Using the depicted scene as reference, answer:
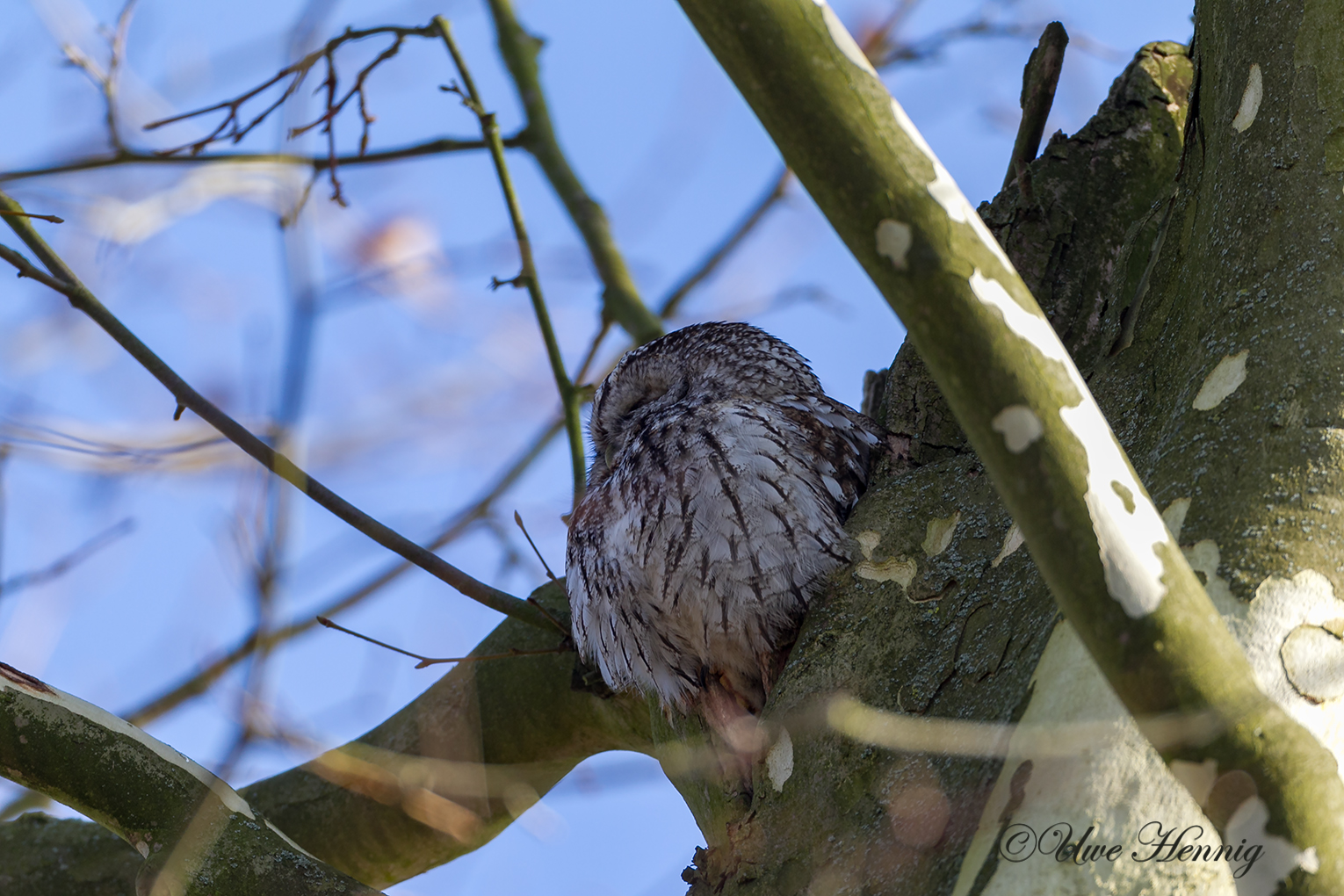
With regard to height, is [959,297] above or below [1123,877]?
above

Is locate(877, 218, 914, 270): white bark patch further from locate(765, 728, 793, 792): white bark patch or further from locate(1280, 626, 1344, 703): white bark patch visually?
locate(765, 728, 793, 792): white bark patch

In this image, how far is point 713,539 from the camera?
212 cm

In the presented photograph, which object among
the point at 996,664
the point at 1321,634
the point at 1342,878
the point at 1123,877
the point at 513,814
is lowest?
the point at 1342,878

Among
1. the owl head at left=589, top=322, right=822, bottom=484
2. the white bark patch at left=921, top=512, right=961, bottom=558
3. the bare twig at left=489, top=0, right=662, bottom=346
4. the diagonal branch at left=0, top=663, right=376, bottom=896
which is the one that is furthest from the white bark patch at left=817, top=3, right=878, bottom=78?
the bare twig at left=489, top=0, right=662, bottom=346

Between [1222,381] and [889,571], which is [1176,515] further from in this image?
[889,571]

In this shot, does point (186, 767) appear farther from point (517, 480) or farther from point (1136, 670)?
point (517, 480)

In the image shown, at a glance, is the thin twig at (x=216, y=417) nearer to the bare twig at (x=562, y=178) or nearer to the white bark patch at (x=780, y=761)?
the white bark patch at (x=780, y=761)

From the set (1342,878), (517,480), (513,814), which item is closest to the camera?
(1342,878)

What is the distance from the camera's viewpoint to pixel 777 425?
2.36 m

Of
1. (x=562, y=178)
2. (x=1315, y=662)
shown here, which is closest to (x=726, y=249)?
(x=562, y=178)

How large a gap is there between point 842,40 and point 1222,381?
890 mm

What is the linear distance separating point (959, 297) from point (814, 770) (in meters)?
0.89

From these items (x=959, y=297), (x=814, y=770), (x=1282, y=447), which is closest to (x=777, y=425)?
(x=814, y=770)

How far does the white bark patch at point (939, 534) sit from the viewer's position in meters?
1.92
